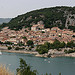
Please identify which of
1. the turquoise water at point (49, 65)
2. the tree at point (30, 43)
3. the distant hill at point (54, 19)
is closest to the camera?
the turquoise water at point (49, 65)

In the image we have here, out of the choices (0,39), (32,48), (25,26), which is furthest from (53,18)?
(32,48)

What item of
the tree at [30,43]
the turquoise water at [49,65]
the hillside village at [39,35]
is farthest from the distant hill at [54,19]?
the turquoise water at [49,65]

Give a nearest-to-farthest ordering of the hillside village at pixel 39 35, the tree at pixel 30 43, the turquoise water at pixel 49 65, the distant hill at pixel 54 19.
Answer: the turquoise water at pixel 49 65, the tree at pixel 30 43, the hillside village at pixel 39 35, the distant hill at pixel 54 19

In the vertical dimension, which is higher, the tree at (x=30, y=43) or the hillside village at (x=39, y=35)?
the hillside village at (x=39, y=35)

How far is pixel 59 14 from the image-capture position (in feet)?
151

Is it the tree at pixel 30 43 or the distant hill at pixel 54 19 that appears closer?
the tree at pixel 30 43

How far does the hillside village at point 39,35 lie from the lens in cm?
3206

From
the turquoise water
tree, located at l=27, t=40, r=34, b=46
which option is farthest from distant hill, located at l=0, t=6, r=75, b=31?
the turquoise water

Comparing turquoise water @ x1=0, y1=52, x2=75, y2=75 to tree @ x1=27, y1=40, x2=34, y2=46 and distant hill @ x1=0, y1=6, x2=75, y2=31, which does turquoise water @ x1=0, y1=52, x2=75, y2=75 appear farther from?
distant hill @ x1=0, y1=6, x2=75, y2=31

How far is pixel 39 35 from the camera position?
35.4 metres

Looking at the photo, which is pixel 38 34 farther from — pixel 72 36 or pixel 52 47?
pixel 52 47

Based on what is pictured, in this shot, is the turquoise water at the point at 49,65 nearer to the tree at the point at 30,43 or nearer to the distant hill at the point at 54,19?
the tree at the point at 30,43

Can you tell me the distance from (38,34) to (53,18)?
30.4ft

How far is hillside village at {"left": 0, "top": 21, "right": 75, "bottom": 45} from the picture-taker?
32.1 metres
